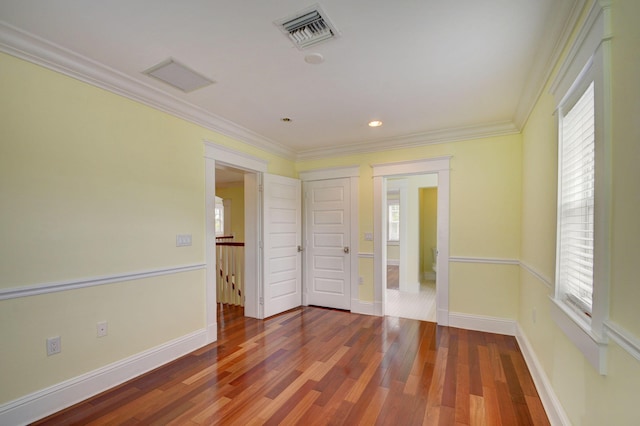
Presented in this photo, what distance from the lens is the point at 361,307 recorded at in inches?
171

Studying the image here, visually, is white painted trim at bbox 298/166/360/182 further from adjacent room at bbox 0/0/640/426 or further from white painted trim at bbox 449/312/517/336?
white painted trim at bbox 449/312/517/336

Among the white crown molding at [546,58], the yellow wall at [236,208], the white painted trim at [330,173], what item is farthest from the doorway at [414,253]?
the yellow wall at [236,208]

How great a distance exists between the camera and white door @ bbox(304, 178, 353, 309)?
449 cm

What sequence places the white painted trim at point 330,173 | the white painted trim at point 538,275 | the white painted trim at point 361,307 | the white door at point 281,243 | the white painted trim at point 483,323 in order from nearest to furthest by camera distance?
the white painted trim at point 538,275 < the white painted trim at point 483,323 < the white door at point 281,243 < the white painted trim at point 361,307 < the white painted trim at point 330,173

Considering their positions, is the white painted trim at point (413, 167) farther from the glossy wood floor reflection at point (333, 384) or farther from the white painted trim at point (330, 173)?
the glossy wood floor reflection at point (333, 384)

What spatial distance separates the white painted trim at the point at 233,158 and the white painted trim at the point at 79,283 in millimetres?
1299

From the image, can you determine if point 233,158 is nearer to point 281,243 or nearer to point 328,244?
point 281,243

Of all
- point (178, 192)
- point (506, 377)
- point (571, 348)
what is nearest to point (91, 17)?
point (178, 192)

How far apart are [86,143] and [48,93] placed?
0.39 metres

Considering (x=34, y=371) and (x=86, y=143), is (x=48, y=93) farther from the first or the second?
(x=34, y=371)

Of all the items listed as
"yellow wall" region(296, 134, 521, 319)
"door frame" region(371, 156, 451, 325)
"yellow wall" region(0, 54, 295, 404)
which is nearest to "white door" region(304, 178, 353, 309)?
"door frame" region(371, 156, 451, 325)

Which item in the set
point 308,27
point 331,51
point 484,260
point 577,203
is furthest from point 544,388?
point 308,27

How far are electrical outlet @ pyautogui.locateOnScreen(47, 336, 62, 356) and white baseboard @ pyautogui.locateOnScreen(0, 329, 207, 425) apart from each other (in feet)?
0.77

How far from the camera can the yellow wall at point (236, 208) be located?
7973 millimetres
